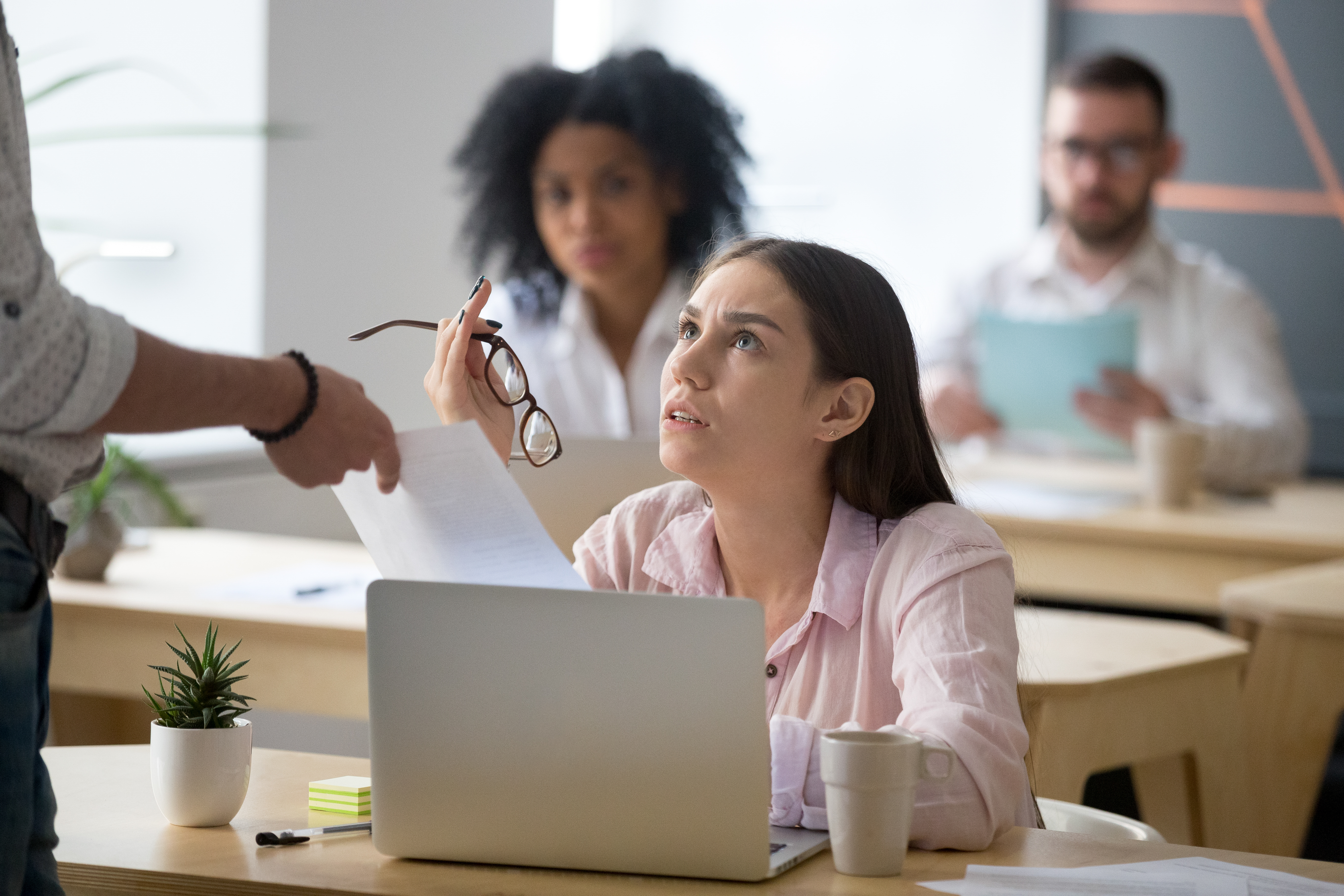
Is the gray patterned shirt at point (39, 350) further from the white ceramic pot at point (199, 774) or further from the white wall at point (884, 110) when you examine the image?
the white wall at point (884, 110)

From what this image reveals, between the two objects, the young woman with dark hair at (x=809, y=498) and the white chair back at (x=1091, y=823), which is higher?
the young woman with dark hair at (x=809, y=498)

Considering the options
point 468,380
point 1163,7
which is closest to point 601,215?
point 468,380

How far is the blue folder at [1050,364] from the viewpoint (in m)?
3.27

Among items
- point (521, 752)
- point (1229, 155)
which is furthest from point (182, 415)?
point (1229, 155)

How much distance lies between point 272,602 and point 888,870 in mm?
1309

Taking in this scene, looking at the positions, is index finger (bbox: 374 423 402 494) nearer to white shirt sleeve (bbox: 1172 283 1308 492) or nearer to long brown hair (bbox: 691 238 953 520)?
long brown hair (bbox: 691 238 953 520)

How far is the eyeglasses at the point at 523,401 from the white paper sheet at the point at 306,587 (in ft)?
2.58

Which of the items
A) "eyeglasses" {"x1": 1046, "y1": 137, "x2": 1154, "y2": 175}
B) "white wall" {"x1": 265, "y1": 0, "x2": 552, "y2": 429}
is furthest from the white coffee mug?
"eyeglasses" {"x1": 1046, "y1": 137, "x2": 1154, "y2": 175}

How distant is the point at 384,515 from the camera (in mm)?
1065

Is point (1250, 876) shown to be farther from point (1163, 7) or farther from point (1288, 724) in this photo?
point (1163, 7)

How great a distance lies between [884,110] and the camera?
5.32 meters

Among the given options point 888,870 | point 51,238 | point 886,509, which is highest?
point 51,238

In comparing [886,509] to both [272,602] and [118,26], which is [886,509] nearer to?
[272,602]

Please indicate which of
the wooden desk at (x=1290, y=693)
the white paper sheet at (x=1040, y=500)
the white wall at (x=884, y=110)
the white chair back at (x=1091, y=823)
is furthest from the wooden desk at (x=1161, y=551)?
the white wall at (x=884, y=110)
